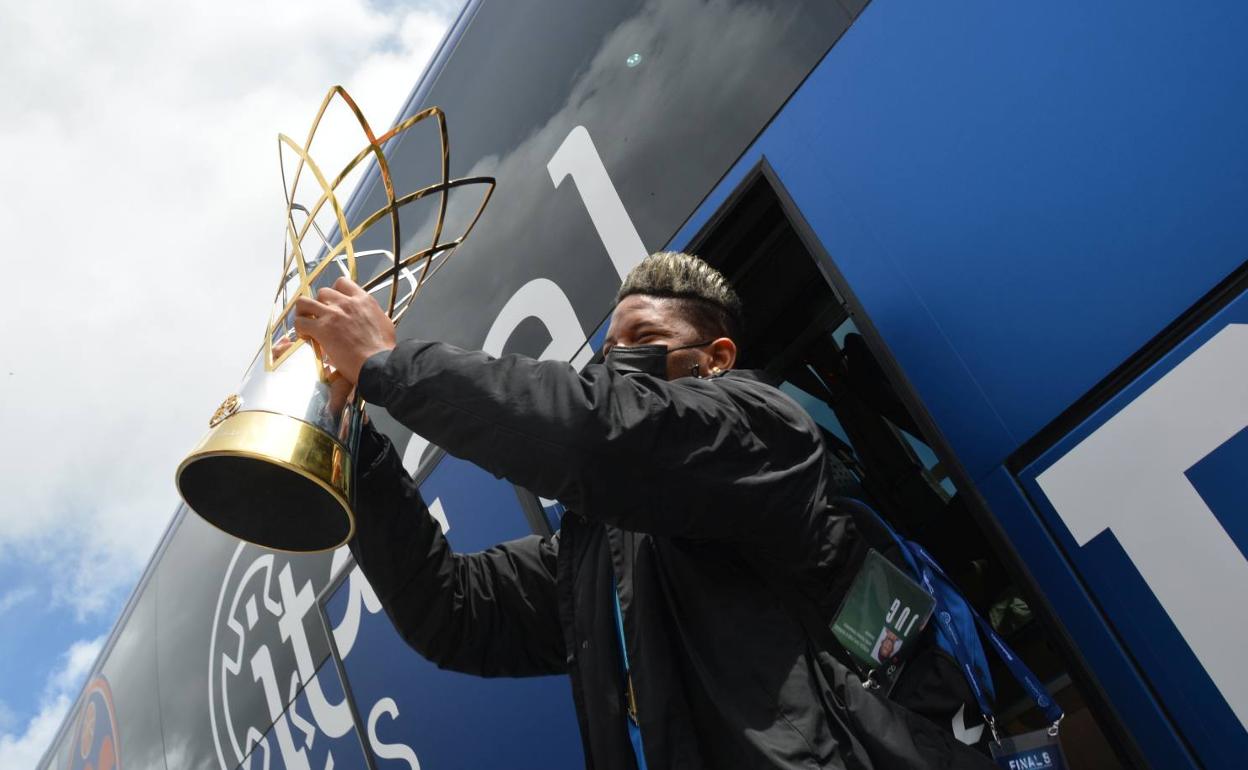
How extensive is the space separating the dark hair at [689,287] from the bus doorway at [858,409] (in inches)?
2.8

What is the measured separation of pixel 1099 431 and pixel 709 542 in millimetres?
460

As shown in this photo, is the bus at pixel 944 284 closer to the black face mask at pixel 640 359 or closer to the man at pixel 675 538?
the man at pixel 675 538

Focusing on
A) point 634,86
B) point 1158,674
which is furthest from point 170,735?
point 1158,674

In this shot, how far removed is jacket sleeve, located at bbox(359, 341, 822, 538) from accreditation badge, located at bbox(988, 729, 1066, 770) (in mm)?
341

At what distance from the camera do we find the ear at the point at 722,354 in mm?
1535

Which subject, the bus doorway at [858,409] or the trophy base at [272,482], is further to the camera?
the bus doorway at [858,409]

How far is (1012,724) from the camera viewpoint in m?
1.55

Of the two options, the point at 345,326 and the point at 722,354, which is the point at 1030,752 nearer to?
the point at 722,354

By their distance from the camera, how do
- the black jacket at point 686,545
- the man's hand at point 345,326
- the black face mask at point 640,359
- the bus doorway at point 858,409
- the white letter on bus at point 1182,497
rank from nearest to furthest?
the white letter on bus at point 1182,497 → the black jacket at point 686,545 → the man's hand at point 345,326 → the black face mask at point 640,359 → the bus doorway at point 858,409

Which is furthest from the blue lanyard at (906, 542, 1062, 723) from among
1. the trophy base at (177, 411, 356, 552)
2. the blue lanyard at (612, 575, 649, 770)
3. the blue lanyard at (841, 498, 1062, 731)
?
the trophy base at (177, 411, 356, 552)

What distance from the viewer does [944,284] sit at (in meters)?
1.20

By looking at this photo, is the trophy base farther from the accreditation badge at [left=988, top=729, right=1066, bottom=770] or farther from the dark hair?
the accreditation badge at [left=988, top=729, right=1066, bottom=770]

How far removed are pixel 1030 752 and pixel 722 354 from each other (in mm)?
724

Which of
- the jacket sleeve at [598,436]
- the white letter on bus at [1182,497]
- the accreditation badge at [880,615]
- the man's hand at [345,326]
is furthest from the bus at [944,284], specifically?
the man's hand at [345,326]
